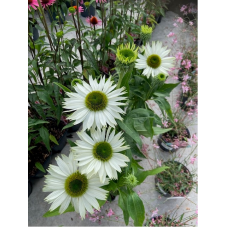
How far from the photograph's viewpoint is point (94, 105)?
0.46 metres

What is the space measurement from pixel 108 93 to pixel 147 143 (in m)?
0.83

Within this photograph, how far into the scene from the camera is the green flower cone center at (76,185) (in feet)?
1.58

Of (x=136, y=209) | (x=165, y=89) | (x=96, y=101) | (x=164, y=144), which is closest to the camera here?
(x=96, y=101)

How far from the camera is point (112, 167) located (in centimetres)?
47

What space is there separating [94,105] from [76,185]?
0.63 feet

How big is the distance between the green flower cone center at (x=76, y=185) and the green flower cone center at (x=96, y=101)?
0.56 feet

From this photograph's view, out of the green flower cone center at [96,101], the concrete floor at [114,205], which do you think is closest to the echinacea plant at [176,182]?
the concrete floor at [114,205]

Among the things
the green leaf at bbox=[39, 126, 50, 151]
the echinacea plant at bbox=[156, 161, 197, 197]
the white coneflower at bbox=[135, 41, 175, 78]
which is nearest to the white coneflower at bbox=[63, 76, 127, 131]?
the white coneflower at bbox=[135, 41, 175, 78]

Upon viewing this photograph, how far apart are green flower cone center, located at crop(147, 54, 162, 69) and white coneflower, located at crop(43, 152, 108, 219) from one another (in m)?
0.39

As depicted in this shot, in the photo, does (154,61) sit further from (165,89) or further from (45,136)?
(45,136)

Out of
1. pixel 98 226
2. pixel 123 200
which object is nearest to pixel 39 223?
pixel 98 226

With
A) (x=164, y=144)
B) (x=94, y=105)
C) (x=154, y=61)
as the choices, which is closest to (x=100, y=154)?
(x=94, y=105)

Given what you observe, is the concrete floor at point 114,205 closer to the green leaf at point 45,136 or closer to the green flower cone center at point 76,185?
the green leaf at point 45,136

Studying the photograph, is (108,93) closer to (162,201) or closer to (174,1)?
(162,201)
